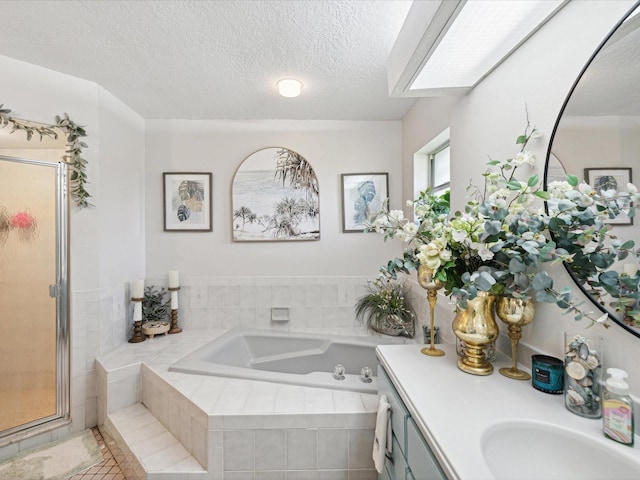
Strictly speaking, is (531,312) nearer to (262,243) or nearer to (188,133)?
(262,243)

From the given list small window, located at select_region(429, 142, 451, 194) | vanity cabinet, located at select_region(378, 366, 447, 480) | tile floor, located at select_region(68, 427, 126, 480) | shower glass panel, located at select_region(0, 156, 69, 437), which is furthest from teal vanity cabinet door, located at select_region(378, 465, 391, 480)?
shower glass panel, located at select_region(0, 156, 69, 437)

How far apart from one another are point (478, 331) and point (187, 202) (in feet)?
8.23

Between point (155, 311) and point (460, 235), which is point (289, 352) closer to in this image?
point (155, 311)

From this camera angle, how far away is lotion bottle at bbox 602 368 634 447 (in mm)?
669

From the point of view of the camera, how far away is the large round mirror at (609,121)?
2.35 ft

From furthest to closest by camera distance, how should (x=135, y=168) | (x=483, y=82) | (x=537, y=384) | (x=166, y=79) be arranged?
(x=135, y=168), (x=166, y=79), (x=483, y=82), (x=537, y=384)

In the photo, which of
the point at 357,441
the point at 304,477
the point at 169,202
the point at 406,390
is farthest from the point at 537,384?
the point at 169,202

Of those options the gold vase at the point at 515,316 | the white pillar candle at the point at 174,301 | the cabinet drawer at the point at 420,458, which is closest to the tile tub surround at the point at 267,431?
the cabinet drawer at the point at 420,458

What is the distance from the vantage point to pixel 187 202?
267 cm

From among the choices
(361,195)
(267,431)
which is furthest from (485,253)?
(361,195)

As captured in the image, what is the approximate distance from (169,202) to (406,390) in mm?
2525

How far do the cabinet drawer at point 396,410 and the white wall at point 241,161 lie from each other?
1.53 metres

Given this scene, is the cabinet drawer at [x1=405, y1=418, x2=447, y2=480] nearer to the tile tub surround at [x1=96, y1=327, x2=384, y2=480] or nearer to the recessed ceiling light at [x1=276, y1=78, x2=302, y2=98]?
the tile tub surround at [x1=96, y1=327, x2=384, y2=480]

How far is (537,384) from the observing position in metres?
0.93
